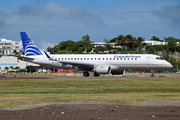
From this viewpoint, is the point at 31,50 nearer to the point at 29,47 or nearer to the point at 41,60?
the point at 29,47

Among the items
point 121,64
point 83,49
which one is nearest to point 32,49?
point 121,64

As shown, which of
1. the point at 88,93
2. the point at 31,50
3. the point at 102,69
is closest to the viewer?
the point at 88,93

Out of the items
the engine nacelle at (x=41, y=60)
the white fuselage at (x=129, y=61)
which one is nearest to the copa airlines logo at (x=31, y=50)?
the engine nacelle at (x=41, y=60)

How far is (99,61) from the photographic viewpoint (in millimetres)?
47438

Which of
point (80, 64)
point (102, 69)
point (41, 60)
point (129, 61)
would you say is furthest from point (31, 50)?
point (129, 61)

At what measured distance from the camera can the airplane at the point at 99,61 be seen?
45344mm

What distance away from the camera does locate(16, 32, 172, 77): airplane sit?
149 feet

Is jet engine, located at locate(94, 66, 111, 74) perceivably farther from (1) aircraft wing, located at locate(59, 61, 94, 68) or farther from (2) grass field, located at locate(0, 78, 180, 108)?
(2) grass field, located at locate(0, 78, 180, 108)

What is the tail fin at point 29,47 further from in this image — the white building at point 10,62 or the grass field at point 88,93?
the white building at point 10,62

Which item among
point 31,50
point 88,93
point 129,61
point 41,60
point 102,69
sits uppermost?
point 31,50

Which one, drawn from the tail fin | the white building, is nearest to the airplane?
the tail fin

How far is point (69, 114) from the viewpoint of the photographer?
11320 mm

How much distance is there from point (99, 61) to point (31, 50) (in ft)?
39.6

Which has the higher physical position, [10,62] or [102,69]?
[10,62]
